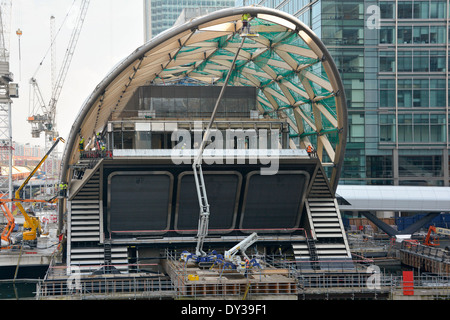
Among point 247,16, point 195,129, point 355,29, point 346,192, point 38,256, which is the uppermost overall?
point 355,29

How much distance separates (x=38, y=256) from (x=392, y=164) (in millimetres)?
49149

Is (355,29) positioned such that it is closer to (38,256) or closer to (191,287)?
(38,256)

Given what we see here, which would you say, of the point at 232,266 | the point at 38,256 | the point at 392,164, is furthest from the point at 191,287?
the point at 392,164

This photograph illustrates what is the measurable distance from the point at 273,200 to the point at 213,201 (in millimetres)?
4842

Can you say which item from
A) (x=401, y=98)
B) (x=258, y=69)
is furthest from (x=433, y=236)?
(x=401, y=98)

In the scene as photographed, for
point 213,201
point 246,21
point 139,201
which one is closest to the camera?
point 246,21

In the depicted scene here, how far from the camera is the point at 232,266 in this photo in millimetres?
40594

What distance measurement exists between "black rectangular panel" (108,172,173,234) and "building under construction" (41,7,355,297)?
0.08 m

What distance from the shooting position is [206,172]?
164ft

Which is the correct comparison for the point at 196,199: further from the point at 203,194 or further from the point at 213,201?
the point at 203,194

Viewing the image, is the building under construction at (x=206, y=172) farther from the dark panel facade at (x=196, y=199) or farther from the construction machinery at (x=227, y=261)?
the construction machinery at (x=227, y=261)

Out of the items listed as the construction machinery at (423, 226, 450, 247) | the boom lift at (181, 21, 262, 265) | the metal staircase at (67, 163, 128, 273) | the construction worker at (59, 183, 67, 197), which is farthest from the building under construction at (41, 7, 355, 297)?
the construction machinery at (423, 226, 450, 247)

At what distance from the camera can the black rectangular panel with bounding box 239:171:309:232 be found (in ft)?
168

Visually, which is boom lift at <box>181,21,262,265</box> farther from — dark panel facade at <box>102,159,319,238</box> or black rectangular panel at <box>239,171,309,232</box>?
black rectangular panel at <box>239,171,309,232</box>
